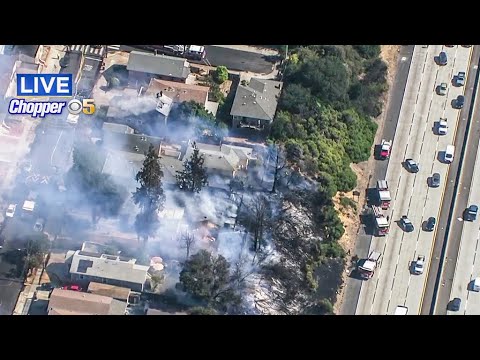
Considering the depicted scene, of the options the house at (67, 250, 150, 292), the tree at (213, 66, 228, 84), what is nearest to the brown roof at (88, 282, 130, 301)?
the house at (67, 250, 150, 292)

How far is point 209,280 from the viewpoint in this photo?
100062mm

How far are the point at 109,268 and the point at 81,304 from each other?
14.9ft

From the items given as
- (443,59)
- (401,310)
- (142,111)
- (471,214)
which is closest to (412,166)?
(471,214)

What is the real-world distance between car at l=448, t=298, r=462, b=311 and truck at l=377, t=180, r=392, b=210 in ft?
39.8

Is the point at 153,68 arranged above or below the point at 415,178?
above

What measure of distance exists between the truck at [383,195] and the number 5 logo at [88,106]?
30.7 meters

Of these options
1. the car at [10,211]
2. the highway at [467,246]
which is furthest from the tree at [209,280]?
the highway at [467,246]

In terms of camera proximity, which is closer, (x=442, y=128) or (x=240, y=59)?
(x=442, y=128)

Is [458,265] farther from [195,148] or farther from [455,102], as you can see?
[195,148]

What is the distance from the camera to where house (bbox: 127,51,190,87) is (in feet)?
385

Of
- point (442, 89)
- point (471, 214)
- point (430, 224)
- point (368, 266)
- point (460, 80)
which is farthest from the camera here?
point (460, 80)

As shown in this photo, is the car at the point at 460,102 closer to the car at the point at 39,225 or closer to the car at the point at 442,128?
the car at the point at 442,128

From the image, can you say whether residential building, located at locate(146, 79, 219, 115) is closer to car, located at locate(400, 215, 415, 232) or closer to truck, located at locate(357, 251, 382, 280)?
car, located at locate(400, 215, 415, 232)

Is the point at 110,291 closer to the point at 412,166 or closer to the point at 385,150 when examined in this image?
the point at 385,150
